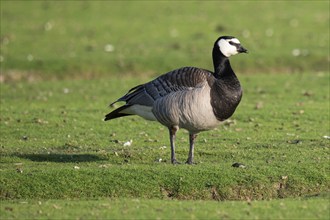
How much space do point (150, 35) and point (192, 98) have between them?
1816cm

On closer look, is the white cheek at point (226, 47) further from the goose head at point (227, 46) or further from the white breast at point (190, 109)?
the white breast at point (190, 109)

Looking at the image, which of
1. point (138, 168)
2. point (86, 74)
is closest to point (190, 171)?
point (138, 168)

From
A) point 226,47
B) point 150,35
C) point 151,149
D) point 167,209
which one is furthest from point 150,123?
point 150,35

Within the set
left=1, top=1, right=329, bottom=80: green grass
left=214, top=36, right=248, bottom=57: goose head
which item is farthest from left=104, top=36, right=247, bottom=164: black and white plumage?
left=1, top=1, right=329, bottom=80: green grass

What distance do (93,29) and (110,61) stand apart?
608 cm

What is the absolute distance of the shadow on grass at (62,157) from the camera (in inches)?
533

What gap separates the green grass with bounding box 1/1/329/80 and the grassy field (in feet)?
0.19

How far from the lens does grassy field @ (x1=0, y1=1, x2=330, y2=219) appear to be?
447 inches

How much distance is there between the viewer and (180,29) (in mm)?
31609

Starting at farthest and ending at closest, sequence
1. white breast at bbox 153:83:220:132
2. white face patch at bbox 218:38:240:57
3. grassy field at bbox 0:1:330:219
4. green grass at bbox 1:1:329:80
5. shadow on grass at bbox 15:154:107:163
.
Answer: green grass at bbox 1:1:329:80 < shadow on grass at bbox 15:154:107:163 < white face patch at bbox 218:38:240:57 < white breast at bbox 153:83:220:132 < grassy field at bbox 0:1:330:219

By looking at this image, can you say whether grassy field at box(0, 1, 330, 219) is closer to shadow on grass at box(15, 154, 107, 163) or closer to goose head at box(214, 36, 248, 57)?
shadow on grass at box(15, 154, 107, 163)

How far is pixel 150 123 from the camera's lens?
1750 centimetres

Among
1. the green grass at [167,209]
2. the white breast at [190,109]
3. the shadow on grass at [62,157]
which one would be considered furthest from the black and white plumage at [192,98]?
the green grass at [167,209]

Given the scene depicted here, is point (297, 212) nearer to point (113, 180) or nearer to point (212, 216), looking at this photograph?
point (212, 216)
